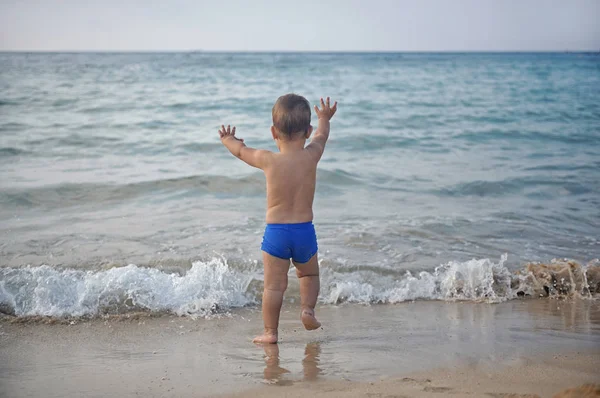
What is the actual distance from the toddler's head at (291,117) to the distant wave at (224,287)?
1.45m

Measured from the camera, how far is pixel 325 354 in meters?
3.34

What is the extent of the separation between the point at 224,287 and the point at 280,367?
57.5 inches

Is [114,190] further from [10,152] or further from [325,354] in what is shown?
[325,354]

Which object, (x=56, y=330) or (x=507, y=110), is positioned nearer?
(x=56, y=330)

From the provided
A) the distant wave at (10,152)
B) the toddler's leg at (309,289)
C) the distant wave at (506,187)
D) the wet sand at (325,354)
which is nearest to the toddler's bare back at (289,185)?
the toddler's leg at (309,289)

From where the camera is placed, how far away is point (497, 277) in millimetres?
4824

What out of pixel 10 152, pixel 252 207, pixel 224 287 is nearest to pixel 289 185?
pixel 224 287

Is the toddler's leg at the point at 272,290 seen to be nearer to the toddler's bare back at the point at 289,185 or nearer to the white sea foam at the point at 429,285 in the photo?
the toddler's bare back at the point at 289,185

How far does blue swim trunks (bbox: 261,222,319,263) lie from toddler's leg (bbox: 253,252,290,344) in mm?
48

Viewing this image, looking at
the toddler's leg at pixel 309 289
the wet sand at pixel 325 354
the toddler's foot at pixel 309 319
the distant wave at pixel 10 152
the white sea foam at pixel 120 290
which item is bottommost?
the wet sand at pixel 325 354

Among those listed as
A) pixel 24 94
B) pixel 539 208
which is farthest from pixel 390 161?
pixel 24 94

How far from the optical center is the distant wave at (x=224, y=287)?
13.8ft

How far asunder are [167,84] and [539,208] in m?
18.5

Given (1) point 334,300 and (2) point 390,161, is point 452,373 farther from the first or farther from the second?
(2) point 390,161
